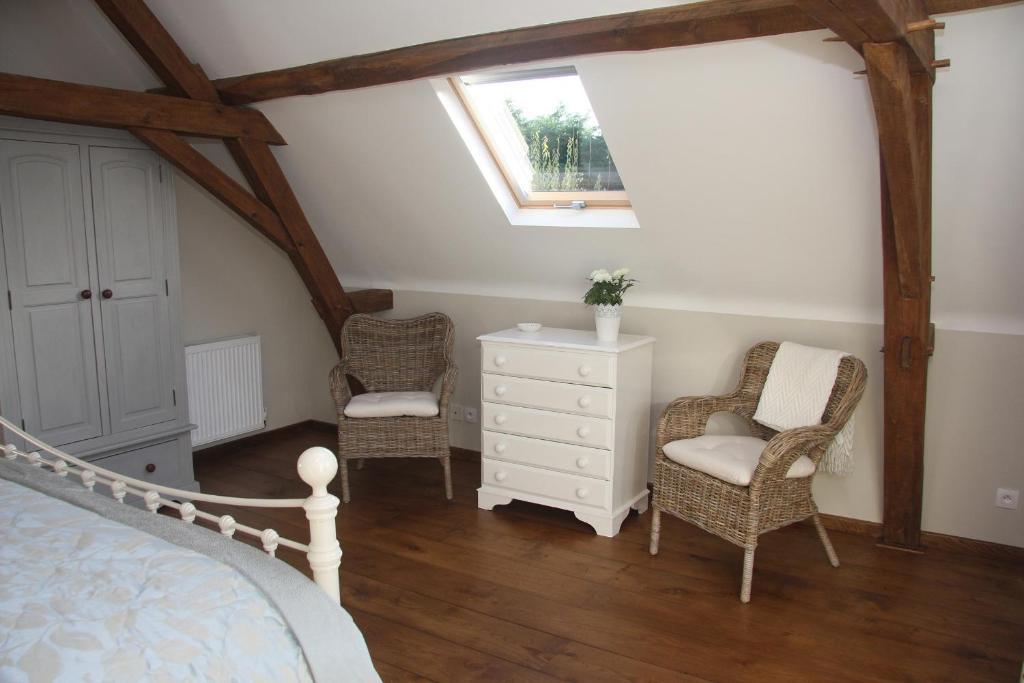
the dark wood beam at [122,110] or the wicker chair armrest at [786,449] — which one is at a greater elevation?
the dark wood beam at [122,110]

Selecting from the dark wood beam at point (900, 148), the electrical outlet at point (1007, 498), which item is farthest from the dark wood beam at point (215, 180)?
the electrical outlet at point (1007, 498)

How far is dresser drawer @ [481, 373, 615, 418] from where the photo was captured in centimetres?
344

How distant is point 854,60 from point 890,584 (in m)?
1.89

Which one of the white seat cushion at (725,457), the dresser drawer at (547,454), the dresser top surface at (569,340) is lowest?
the dresser drawer at (547,454)

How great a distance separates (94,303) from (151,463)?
2.57 ft

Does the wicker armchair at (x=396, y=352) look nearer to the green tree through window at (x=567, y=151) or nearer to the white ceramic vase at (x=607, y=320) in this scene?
the white ceramic vase at (x=607, y=320)

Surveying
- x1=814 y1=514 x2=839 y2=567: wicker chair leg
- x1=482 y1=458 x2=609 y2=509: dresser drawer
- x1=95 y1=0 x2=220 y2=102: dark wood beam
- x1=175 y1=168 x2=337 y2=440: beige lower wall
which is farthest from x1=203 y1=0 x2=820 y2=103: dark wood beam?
x1=814 y1=514 x2=839 y2=567: wicker chair leg

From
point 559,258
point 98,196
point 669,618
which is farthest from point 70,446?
point 669,618

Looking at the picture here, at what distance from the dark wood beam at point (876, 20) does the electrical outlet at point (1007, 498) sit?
1784 mm

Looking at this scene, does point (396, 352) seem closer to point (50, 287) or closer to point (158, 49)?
point (50, 287)

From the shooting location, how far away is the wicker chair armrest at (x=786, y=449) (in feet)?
9.39

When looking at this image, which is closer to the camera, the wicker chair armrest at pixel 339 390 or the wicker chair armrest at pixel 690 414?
the wicker chair armrest at pixel 690 414

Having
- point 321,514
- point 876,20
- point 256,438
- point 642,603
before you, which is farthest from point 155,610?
point 256,438

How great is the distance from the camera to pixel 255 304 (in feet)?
15.5
